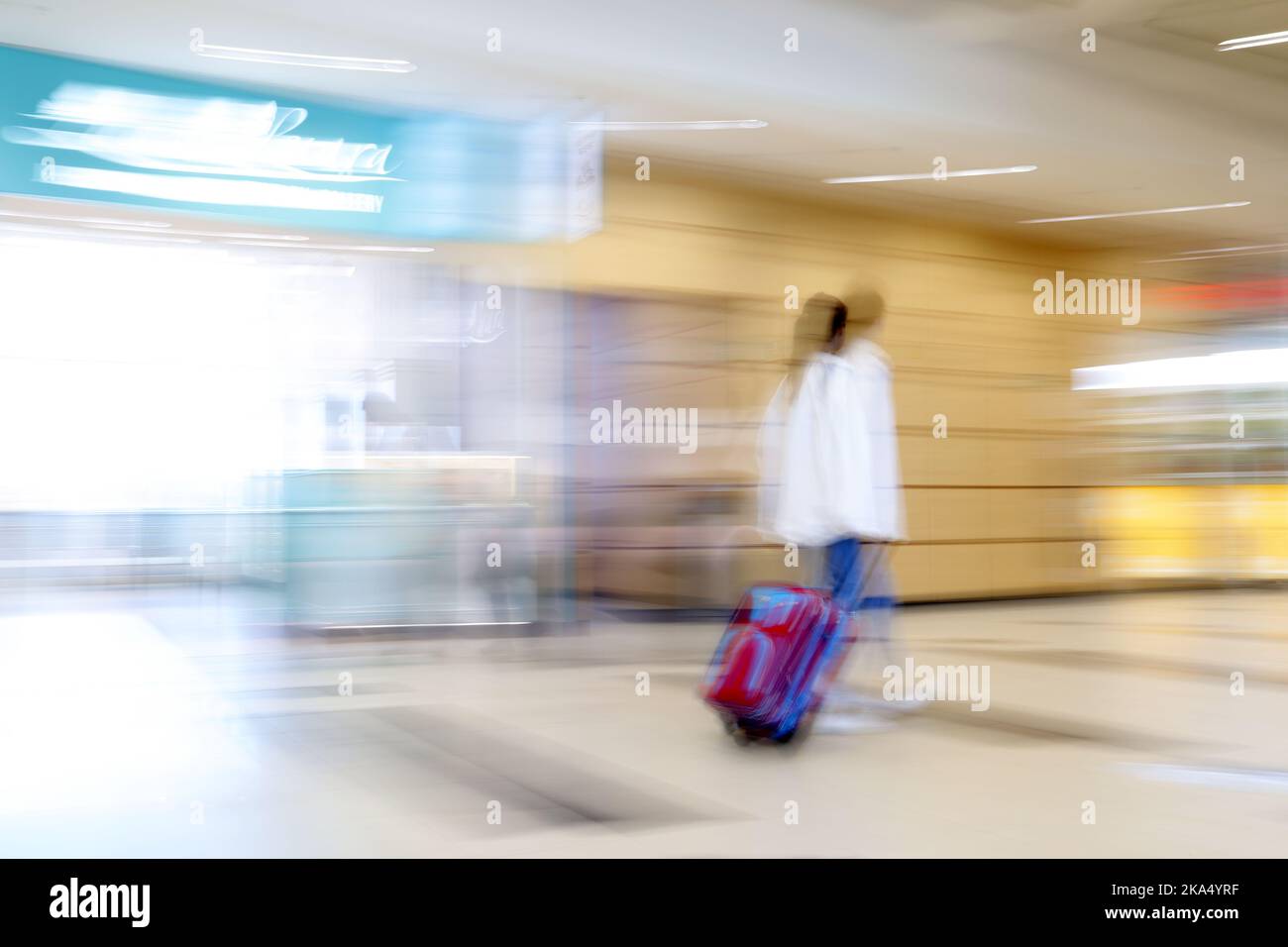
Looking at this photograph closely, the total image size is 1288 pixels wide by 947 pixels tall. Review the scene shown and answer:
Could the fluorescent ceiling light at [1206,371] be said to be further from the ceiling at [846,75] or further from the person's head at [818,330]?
the person's head at [818,330]

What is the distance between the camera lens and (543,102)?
7012 millimetres

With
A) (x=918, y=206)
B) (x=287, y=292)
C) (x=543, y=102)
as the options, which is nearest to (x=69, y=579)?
(x=287, y=292)

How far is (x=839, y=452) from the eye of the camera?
14.0 ft

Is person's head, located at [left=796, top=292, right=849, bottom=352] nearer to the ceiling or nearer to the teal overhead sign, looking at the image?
the ceiling

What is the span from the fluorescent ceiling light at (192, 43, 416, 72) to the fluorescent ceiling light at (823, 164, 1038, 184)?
3.60 meters

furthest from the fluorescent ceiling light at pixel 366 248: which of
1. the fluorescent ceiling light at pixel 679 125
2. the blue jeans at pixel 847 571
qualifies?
the blue jeans at pixel 847 571

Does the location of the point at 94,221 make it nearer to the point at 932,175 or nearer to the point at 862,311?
the point at 862,311

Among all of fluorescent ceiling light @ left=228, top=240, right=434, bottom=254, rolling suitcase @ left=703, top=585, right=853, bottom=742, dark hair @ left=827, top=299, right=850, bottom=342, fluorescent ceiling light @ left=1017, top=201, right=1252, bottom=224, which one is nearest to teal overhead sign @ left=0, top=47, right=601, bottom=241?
fluorescent ceiling light @ left=228, top=240, right=434, bottom=254

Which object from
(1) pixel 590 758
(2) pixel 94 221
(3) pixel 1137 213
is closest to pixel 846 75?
(3) pixel 1137 213

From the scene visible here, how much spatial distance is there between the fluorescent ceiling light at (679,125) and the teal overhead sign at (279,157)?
16 centimetres

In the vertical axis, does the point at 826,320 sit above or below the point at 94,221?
below

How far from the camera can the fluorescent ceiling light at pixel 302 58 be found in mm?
6262

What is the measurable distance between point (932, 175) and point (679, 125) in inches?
89.3

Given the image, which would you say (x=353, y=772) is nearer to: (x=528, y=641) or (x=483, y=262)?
(x=528, y=641)
